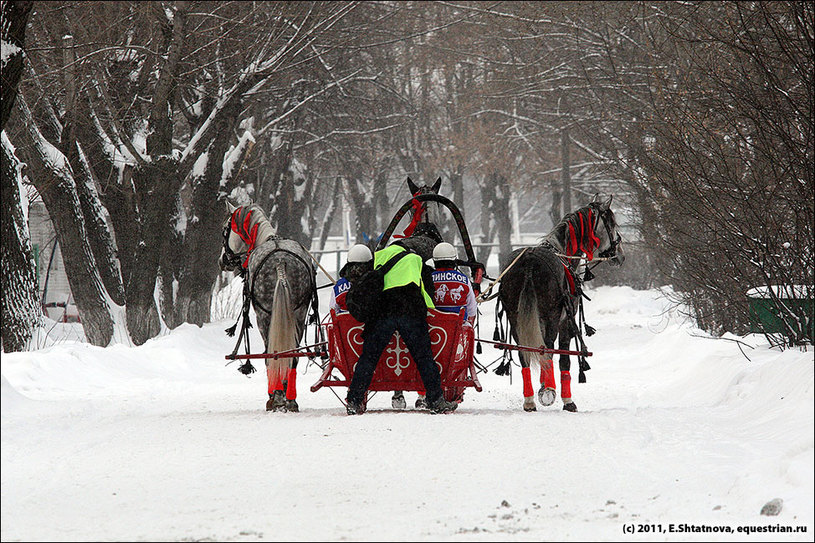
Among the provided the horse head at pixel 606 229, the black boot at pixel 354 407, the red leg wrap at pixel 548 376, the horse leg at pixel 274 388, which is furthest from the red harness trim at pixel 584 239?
the horse leg at pixel 274 388

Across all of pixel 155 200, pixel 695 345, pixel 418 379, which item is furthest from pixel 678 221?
pixel 155 200

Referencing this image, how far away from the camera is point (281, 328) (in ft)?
37.4

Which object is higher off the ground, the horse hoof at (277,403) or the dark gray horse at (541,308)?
the dark gray horse at (541,308)

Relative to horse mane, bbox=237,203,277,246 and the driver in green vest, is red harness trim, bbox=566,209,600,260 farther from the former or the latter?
horse mane, bbox=237,203,277,246

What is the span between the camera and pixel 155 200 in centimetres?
2058

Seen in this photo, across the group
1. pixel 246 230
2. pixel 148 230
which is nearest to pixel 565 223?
pixel 246 230

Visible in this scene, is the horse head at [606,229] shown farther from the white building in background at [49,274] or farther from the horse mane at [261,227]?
the white building in background at [49,274]

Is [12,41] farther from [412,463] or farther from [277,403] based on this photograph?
[412,463]

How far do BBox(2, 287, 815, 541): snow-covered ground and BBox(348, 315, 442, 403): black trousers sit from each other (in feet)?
1.21

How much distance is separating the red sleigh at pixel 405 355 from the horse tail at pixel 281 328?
596mm

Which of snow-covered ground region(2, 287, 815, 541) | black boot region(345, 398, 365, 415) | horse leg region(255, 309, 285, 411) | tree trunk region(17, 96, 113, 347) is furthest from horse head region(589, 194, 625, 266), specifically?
tree trunk region(17, 96, 113, 347)

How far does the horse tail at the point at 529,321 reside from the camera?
11.4 meters

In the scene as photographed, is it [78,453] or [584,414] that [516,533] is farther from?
[584,414]

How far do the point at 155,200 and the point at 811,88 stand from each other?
1323cm
